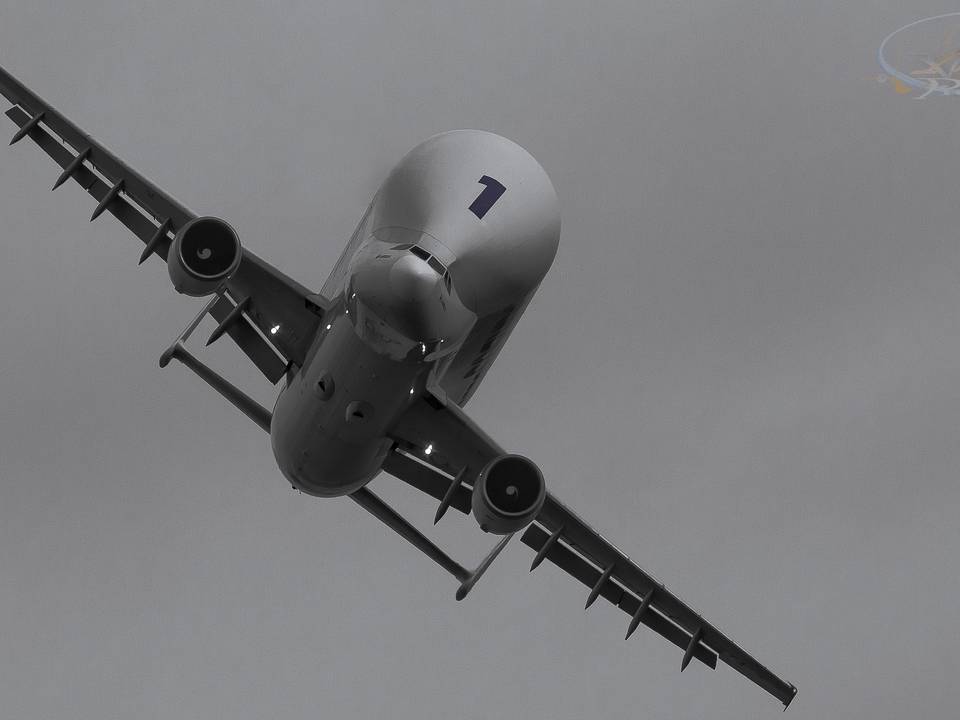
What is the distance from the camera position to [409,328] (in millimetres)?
25641

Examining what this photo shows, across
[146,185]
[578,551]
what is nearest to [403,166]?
[146,185]

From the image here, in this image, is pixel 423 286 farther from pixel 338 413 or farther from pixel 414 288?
pixel 338 413

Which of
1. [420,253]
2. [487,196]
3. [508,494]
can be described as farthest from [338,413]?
[487,196]

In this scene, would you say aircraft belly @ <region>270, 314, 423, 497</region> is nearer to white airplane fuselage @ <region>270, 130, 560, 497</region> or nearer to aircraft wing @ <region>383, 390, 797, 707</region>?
white airplane fuselage @ <region>270, 130, 560, 497</region>

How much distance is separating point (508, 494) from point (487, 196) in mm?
6457

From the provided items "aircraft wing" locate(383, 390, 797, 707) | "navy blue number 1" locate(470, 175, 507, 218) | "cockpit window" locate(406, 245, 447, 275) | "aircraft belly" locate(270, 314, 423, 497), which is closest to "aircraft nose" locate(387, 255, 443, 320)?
"cockpit window" locate(406, 245, 447, 275)

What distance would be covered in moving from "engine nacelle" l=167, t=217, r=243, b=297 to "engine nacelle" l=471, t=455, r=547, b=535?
666 cm

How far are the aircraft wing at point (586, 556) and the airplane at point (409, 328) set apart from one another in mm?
47

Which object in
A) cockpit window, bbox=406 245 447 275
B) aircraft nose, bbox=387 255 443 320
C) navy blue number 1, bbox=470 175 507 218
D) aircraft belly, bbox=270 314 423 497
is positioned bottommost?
aircraft belly, bbox=270 314 423 497

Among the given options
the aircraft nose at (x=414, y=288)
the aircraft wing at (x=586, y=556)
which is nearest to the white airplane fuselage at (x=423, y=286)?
the aircraft nose at (x=414, y=288)

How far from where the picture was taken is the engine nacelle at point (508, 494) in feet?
96.0

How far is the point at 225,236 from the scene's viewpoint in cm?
2822

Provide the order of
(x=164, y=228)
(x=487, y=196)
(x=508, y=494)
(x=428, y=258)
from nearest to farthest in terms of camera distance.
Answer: (x=428, y=258) → (x=487, y=196) → (x=508, y=494) → (x=164, y=228)

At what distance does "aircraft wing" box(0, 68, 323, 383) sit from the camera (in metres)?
30.6
